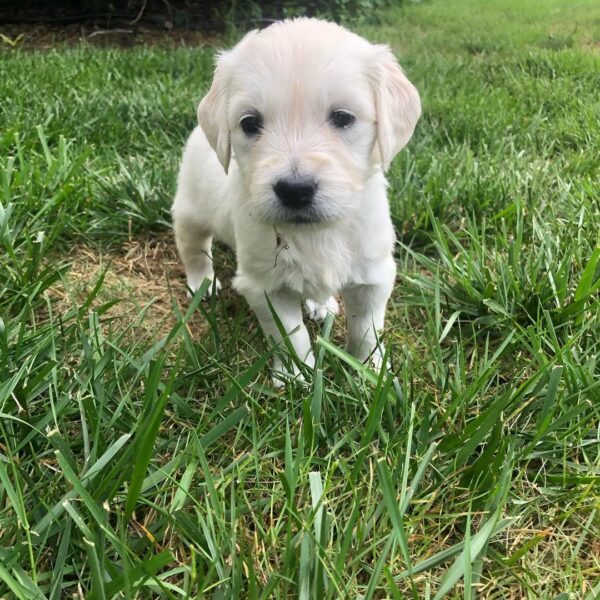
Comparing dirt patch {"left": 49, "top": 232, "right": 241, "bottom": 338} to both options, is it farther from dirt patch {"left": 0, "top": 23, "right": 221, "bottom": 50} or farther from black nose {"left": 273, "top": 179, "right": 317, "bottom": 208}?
dirt patch {"left": 0, "top": 23, "right": 221, "bottom": 50}

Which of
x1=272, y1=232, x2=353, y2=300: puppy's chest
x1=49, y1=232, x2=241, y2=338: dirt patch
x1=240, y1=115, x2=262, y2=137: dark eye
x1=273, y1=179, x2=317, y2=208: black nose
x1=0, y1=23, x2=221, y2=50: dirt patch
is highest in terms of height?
x1=240, y1=115, x2=262, y2=137: dark eye

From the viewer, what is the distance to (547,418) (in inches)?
73.2

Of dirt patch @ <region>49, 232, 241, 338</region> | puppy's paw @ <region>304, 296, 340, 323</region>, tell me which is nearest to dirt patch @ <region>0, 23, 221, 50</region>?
dirt patch @ <region>49, 232, 241, 338</region>

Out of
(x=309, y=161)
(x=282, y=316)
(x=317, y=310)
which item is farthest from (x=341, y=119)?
(x=317, y=310)

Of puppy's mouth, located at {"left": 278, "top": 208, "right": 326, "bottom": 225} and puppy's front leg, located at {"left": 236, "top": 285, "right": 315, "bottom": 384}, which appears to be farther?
puppy's front leg, located at {"left": 236, "top": 285, "right": 315, "bottom": 384}

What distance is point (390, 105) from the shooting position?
7.09 ft

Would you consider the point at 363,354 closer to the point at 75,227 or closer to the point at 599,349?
the point at 599,349

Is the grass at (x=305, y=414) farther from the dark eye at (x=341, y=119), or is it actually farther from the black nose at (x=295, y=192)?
the dark eye at (x=341, y=119)

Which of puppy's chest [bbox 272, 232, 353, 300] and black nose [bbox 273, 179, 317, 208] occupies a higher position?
black nose [bbox 273, 179, 317, 208]

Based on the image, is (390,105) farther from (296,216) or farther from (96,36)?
(96,36)

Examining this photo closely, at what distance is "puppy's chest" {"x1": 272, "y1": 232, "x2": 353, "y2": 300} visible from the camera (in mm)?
2279

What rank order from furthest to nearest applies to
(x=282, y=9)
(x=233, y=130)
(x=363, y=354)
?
(x=282, y=9)
(x=363, y=354)
(x=233, y=130)

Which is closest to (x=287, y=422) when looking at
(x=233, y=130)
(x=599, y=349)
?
(x=233, y=130)

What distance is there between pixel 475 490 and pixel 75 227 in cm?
255
